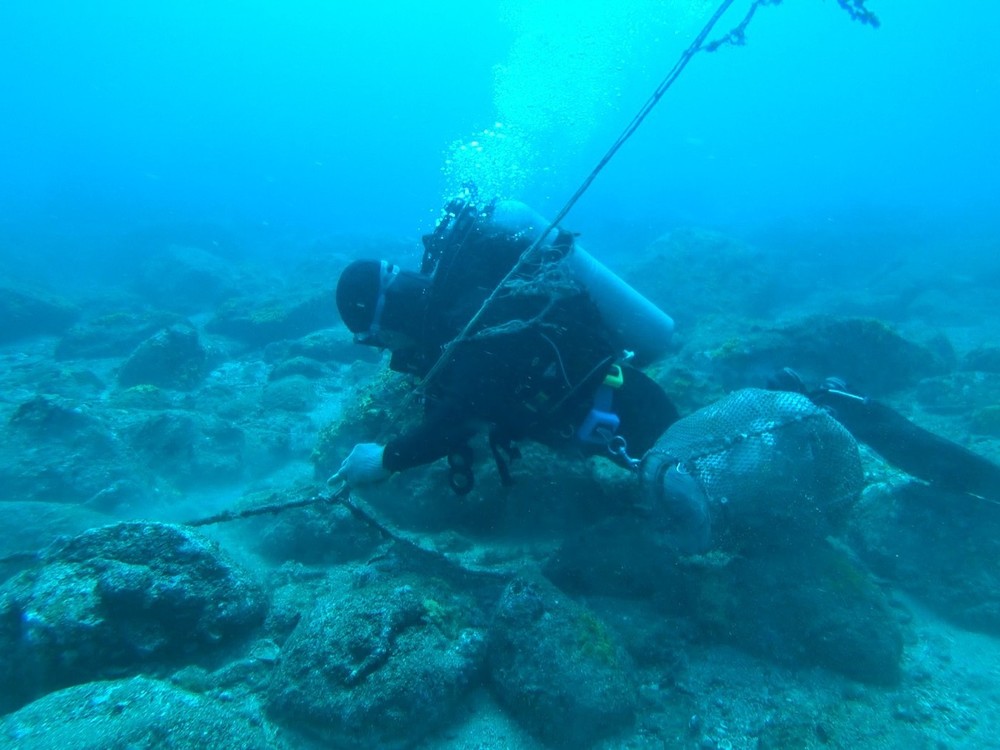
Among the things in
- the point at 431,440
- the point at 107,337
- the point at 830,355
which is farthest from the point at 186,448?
the point at 830,355

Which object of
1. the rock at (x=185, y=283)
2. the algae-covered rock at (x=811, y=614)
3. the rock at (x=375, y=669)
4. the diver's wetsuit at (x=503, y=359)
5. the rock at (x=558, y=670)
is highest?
the rock at (x=185, y=283)

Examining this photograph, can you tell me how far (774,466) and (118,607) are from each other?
4260 millimetres

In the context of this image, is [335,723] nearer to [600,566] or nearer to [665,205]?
[600,566]

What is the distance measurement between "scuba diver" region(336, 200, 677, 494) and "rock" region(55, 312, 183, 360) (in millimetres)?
12758

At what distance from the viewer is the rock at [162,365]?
11.0 m

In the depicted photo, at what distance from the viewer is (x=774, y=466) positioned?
338 cm

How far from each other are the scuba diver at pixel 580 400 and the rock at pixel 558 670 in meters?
0.91

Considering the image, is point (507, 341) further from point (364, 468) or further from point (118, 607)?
point (118, 607)

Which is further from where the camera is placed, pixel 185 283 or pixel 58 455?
pixel 185 283

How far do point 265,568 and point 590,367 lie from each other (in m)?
3.83

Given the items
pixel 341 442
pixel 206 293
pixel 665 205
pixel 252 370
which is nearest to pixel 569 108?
pixel 665 205

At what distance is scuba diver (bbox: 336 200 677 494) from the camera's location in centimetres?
377

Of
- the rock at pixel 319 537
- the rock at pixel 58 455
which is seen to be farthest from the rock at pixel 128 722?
the rock at pixel 58 455

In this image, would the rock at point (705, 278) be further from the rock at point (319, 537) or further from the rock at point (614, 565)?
the rock at point (319, 537)
